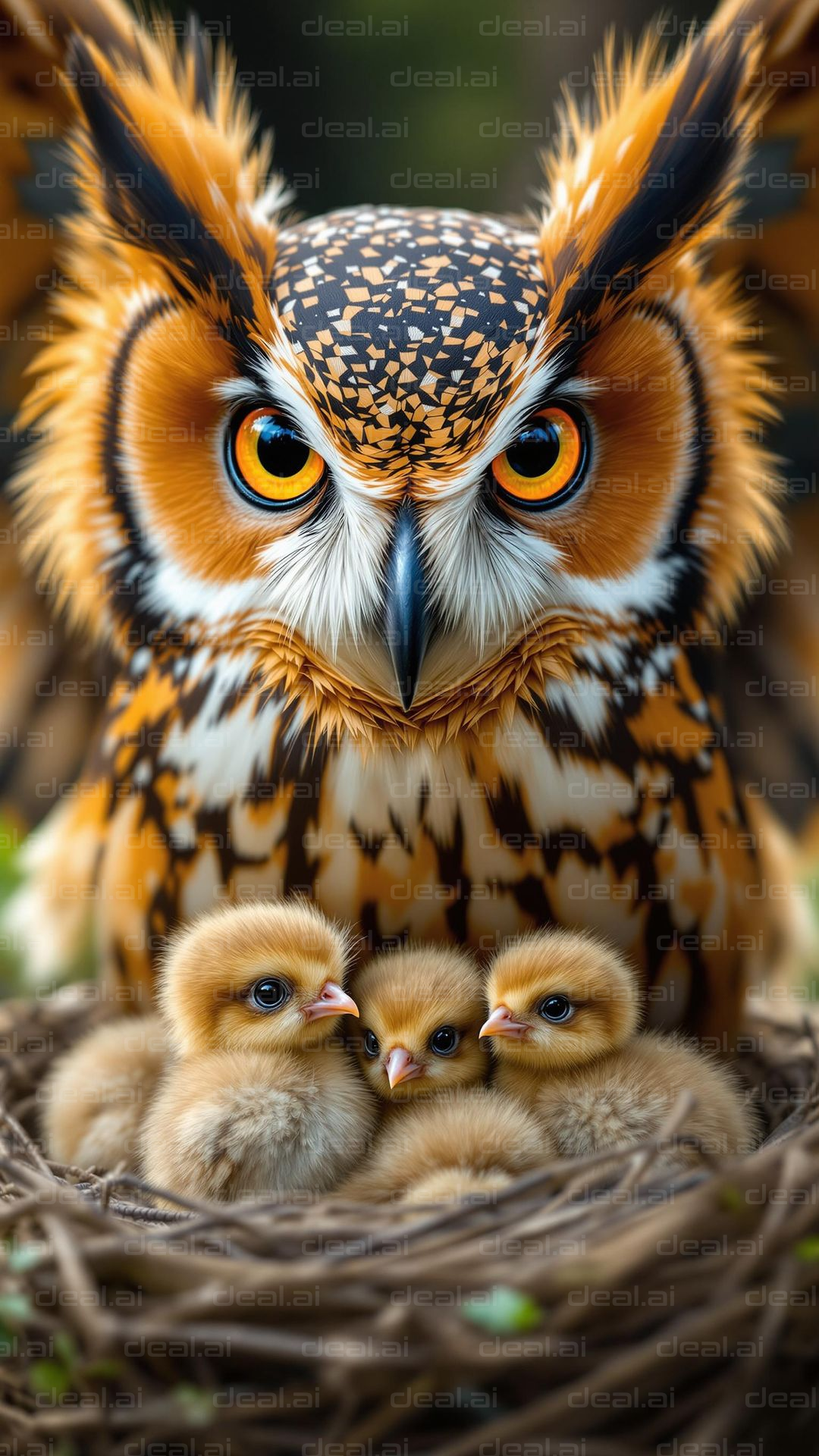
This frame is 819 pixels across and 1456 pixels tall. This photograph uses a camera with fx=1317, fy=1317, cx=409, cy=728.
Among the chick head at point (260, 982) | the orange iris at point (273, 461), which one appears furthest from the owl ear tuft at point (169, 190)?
the chick head at point (260, 982)

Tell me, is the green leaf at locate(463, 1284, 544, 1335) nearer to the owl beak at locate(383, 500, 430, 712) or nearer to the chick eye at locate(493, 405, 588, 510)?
the owl beak at locate(383, 500, 430, 712)

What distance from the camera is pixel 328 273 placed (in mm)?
1922

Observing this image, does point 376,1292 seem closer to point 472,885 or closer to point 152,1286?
point 152,1286

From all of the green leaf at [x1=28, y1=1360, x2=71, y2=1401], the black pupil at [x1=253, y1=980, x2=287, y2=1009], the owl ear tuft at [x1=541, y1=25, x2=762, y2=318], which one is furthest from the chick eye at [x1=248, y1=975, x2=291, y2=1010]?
the owl ear tuft at [x1=541, y1=25, x2=762, y2=318]

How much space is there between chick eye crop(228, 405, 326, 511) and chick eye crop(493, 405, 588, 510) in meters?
0.26

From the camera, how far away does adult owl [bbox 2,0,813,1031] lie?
181 centimetres

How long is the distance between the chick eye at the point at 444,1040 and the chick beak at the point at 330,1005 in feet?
0.42

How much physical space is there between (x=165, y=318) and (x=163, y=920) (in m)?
0.98

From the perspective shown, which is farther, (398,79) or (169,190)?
(398,79)

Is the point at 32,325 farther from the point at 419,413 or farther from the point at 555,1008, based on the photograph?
the point at 555,1008

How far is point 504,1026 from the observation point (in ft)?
6.17

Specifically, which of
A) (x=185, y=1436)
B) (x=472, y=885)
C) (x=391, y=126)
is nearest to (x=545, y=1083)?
(x=472, y=885)

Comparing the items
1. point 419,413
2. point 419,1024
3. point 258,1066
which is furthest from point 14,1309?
point 419,413

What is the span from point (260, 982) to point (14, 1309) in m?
0.63
